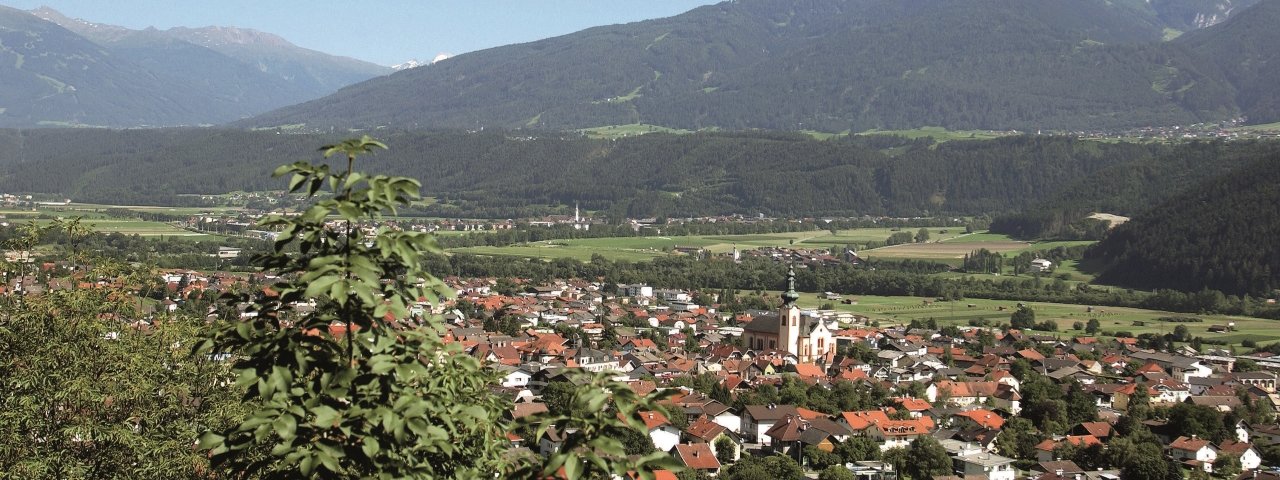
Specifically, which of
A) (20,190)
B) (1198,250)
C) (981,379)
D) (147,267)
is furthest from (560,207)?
(147,267)

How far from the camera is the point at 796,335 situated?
5038 cm

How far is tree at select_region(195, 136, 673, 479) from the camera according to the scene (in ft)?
15.4

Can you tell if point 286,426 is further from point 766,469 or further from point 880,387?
point 880,387

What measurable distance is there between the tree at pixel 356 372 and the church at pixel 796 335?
44654 millimetres

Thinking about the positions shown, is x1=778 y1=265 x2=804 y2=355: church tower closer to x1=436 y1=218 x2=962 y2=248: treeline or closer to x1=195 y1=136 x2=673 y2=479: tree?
x1=195 y1=136 x2=673 y2=479: tree

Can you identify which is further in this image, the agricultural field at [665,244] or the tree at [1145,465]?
the agricultural field at [665,244]

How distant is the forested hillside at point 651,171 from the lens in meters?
151

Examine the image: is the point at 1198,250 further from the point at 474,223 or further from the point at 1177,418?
the point at 474,223

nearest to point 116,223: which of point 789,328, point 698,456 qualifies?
point 789,328

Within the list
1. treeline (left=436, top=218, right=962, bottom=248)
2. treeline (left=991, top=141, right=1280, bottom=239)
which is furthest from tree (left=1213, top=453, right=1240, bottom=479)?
treeline (left=991, top=141, right=1280, bottom=239)

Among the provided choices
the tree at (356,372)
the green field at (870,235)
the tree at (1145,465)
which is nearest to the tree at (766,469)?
the tree at (1145,465)

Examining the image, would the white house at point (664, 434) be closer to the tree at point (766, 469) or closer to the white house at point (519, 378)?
the tree at point (766, 469)

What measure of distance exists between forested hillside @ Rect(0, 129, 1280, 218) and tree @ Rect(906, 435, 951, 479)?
101567mm

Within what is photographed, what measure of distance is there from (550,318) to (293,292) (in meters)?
55.0
